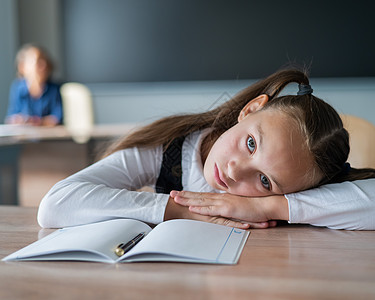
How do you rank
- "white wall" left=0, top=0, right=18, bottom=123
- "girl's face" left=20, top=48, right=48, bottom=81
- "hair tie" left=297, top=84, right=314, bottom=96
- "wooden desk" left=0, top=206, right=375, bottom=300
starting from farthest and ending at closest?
"white wall" left=0, top=0, right=18, bottom=123 → "girl's face" left=20, top=48, right=48, bottom=81 → "hair tie" left=297, top=84, right=314, bottom=96 → "wooden desk" left=0, top=206, right=375, bottom=300

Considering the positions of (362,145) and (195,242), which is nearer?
(195,242)

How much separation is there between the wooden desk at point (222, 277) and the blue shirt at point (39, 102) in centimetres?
359

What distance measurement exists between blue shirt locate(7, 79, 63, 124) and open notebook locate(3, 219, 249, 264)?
3520 millimetres

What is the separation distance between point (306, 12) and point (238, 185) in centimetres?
396

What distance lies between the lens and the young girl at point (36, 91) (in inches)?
166

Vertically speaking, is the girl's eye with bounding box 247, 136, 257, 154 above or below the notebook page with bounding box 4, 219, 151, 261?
above

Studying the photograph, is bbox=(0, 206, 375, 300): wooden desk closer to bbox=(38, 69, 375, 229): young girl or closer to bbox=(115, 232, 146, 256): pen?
bbox=(115, 232, 146, 256): pen

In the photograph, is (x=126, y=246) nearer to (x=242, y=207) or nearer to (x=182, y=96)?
(x=242, y=207)

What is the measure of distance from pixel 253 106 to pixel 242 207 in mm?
305

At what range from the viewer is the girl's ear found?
3.81 ft

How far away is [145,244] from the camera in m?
0.74

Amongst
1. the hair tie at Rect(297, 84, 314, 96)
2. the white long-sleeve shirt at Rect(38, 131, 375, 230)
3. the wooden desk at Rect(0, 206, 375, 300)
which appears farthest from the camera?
the hair tie at Rect(297, 84, 314, 96)

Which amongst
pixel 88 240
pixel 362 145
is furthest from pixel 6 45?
pixel 88 240

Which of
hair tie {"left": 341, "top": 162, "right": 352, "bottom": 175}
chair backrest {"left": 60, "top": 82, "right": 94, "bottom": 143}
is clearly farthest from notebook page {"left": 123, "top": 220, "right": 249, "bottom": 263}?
chair backrest {"left": 60, "top": 82, "right": 94, "bottom": 143}
